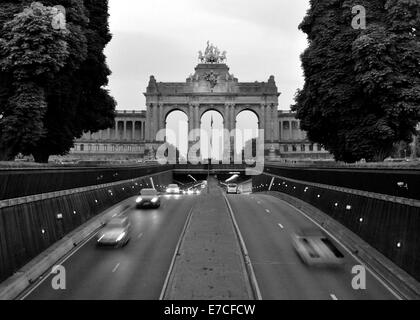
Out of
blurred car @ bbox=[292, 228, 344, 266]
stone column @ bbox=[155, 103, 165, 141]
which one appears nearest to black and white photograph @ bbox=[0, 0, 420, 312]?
blurred car @ bbox=[292, 228, 344, 266]

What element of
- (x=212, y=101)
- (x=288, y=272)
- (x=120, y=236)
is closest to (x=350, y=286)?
(x=288, y=272)

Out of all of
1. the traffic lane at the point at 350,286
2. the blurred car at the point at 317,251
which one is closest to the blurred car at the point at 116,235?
the blurred car at the point at 317,251

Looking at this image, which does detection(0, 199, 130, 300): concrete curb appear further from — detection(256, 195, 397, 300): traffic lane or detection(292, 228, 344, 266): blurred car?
detection(256, 195, 397, 300): traffic lane

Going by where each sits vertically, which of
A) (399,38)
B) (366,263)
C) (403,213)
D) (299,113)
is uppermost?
(399,38)

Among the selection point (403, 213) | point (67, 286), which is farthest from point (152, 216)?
point (403, 213)

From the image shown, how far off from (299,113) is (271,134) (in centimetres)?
9281

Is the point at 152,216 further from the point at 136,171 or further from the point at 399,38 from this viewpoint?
the point at 399,38

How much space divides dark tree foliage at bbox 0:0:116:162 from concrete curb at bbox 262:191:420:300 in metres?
25.0

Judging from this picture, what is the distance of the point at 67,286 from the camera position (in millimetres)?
18375

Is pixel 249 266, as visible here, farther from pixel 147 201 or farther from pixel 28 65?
pixel 28 65

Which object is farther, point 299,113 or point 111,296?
point 299,113

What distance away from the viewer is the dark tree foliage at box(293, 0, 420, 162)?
38.9 m

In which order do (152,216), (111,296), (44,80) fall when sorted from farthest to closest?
(44,80) → (152,216) → (111,296)

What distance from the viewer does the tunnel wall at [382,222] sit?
19734mm
